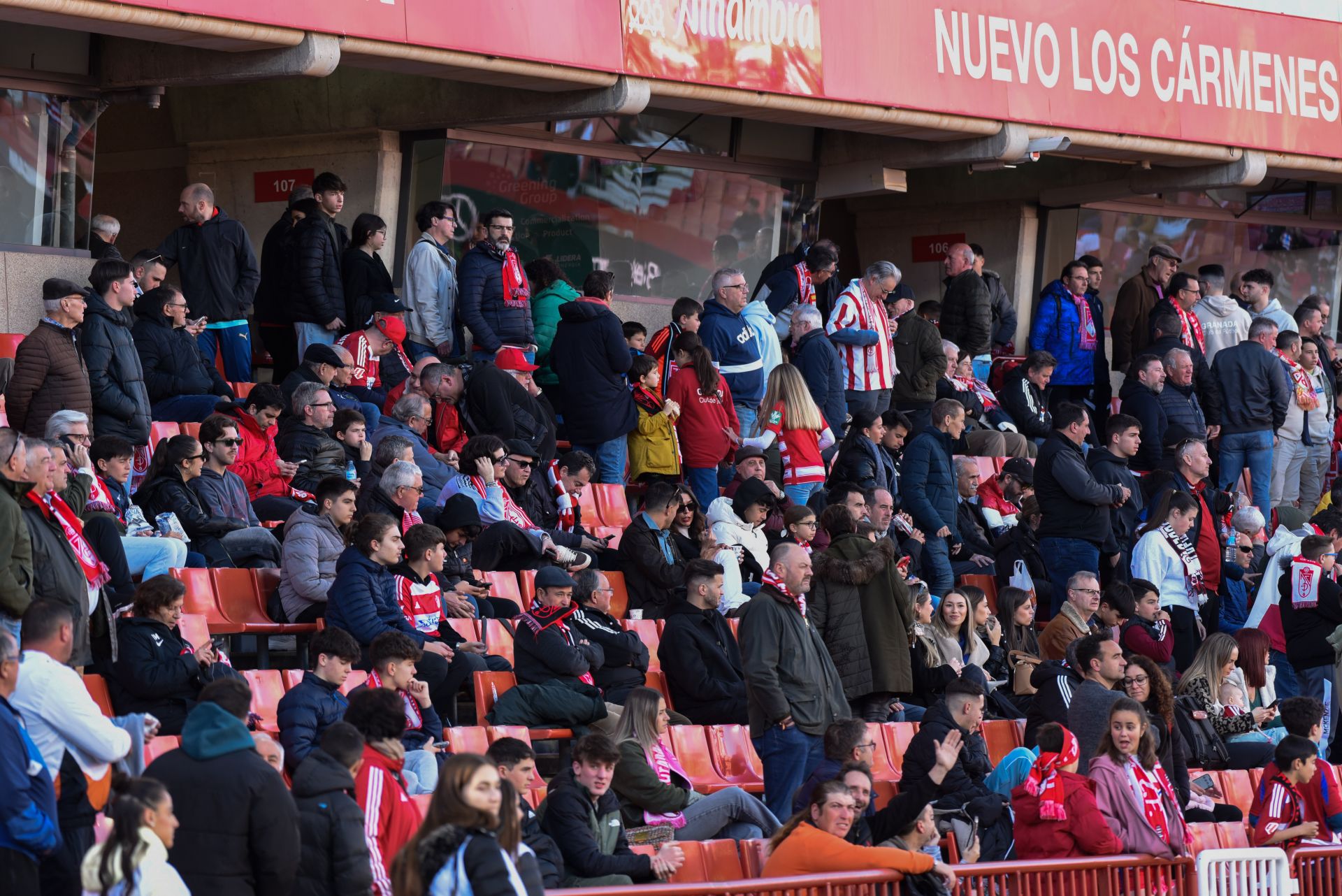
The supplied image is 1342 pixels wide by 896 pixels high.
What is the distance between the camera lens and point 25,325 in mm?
12500

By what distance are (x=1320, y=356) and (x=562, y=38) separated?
7.76 metres

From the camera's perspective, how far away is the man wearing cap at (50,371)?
1040 cm

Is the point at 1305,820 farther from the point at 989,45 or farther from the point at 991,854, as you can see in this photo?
the point at 989,45

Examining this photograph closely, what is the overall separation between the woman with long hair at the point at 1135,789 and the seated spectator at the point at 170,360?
5556 millimetres

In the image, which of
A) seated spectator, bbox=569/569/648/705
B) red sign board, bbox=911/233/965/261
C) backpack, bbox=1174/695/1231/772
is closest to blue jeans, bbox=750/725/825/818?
seated spectator, bbox=569/569/648/705

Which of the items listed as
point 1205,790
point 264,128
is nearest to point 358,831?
point 1205,790

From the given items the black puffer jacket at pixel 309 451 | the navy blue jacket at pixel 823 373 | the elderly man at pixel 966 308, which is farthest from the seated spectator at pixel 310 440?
the elderly man at pixel 966 308

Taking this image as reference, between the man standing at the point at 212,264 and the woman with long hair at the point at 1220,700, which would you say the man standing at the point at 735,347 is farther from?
the woman with long hair at the point at 1220,700

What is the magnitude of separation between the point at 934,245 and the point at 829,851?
40.6 ft

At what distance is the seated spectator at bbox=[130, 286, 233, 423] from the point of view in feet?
38.4

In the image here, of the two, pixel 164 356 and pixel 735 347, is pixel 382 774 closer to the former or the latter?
pixel 164 356

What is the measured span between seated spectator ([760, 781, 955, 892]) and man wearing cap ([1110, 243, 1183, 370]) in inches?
401

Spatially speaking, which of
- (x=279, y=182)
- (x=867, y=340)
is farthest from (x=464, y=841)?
(x=279, y=182)

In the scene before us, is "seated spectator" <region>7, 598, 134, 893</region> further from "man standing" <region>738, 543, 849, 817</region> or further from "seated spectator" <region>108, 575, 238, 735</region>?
"man standing" <region>738, 543, 849, 817</region>
